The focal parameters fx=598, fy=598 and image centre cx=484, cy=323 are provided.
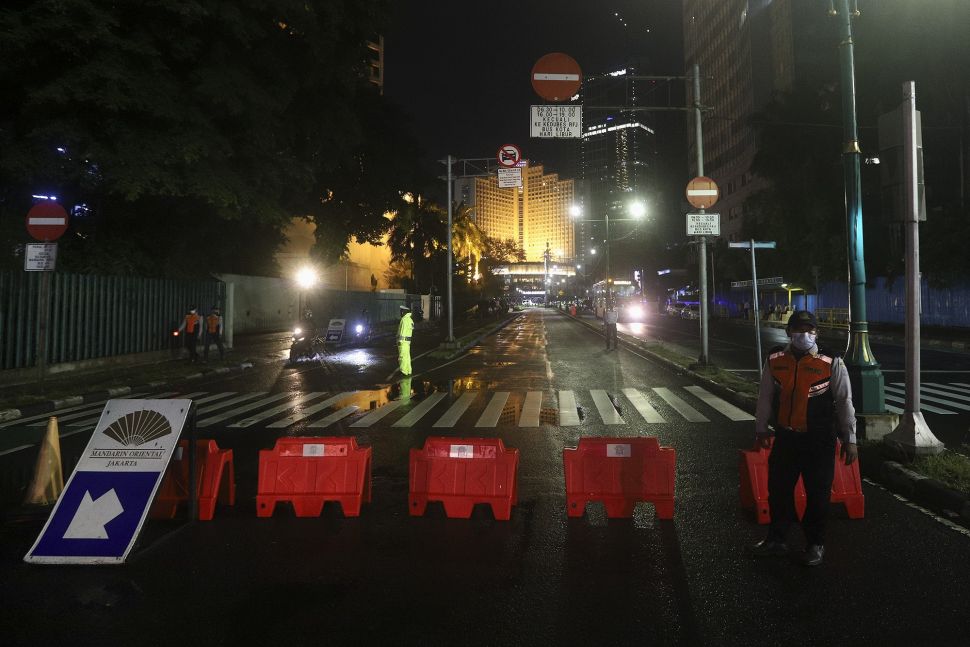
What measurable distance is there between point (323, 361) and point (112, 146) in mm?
8756

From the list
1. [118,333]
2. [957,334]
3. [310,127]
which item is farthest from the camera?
[957,334]

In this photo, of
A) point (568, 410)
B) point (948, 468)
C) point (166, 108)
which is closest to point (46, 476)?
point (568, 410)

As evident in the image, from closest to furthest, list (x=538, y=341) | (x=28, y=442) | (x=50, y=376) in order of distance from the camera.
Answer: (x=28, y=442) < (x=50, y=376) < (x=538, y=341)

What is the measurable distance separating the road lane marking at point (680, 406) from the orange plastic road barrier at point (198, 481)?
729cm

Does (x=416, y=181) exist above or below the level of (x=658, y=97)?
below

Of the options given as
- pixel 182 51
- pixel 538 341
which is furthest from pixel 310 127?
pixel 538 341

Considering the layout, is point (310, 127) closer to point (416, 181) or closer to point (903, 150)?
point (416, 181)

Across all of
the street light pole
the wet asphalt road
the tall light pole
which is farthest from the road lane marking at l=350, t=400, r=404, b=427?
the street light pole

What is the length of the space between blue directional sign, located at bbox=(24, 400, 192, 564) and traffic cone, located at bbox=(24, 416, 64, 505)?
3.19 feet

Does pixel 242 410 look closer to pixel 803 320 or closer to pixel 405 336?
pixel 405 336

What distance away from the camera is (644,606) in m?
3.74

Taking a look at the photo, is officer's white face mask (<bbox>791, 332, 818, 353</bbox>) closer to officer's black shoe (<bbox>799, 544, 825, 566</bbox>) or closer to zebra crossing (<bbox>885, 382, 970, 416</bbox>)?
officer's black shoe (<bbox>799, 544, 825, 566</bbox>)

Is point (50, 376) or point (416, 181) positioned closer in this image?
point (50, 376)

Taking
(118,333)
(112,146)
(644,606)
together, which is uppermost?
(112,146)
